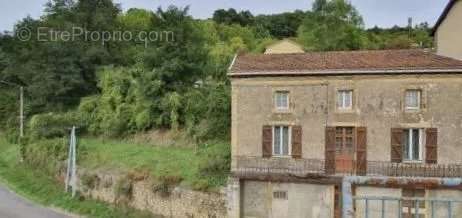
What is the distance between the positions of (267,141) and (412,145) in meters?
5.85

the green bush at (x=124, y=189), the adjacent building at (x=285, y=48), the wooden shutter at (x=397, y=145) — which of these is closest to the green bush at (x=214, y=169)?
the green bush at (x=124, y=189)

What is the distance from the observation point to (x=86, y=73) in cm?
4422

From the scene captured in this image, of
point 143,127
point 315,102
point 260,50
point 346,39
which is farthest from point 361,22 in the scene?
point 315,102

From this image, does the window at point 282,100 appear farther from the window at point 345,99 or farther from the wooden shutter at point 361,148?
the wooden shutter at point 361,148

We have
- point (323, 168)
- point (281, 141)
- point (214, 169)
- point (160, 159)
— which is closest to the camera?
point (323, 168)

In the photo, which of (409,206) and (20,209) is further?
(20,209)

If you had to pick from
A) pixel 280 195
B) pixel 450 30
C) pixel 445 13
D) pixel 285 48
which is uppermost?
pixel 445 13

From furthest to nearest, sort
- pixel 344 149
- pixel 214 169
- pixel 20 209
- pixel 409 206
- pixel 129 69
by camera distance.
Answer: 1. pixel 129 69
2. pixel 20 209
3. pixel 214 169
4. pixel 344 149
5. pixel 409 206

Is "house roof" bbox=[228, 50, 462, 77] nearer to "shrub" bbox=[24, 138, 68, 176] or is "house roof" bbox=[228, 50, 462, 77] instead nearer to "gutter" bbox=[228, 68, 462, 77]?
"gutter" bbox=[228, 68, 462, 77]

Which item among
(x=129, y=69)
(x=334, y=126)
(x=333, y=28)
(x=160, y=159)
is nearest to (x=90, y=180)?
(x=160, y=159)

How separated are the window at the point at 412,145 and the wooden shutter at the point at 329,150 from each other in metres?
2.82

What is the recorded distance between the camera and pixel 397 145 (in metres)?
23.2

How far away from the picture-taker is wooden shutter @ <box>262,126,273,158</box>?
2481 cm

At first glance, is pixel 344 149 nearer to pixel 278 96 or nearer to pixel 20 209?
pixel 278 96
